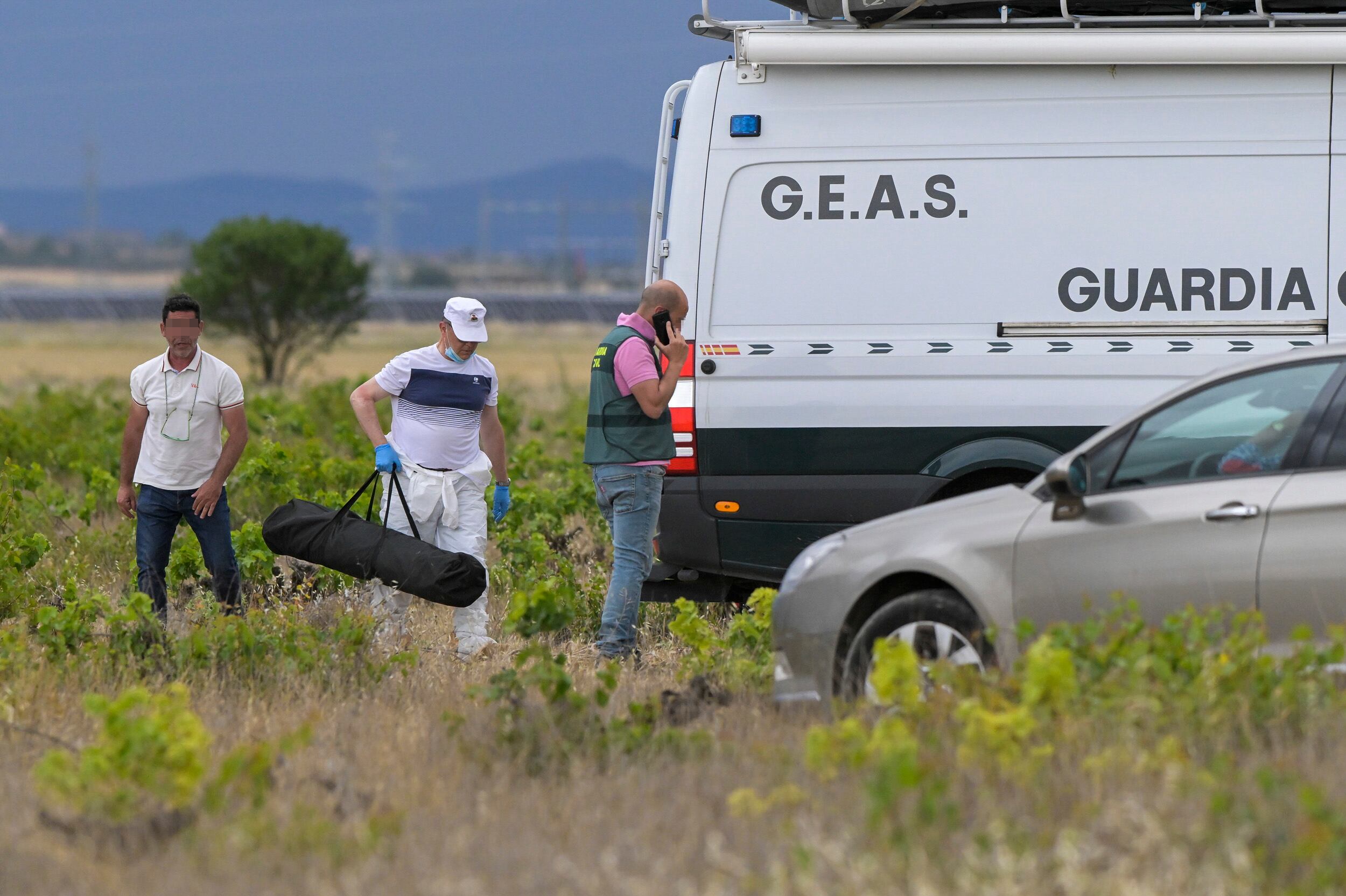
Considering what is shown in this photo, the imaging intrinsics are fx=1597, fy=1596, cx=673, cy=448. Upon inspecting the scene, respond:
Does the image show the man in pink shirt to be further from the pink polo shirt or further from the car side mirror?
the car side mirror

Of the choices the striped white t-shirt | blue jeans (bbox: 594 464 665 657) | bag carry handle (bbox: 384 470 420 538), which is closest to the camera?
blue jeans (bbox: 594 464 665 657)

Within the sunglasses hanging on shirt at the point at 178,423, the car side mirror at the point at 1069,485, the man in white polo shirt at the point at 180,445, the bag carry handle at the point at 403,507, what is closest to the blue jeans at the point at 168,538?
the man in white polo shirt at the point at 180,445

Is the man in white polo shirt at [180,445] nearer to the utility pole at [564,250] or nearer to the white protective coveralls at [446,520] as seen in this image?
the white protective coveralls at [446,520]

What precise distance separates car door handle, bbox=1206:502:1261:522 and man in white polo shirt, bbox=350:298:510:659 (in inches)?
133

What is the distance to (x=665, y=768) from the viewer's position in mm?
4914

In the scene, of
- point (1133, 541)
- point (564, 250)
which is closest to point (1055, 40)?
point (1133, 541)

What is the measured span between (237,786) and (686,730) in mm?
1568

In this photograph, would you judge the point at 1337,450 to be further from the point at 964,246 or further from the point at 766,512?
the point at 766,512

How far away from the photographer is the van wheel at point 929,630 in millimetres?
5328

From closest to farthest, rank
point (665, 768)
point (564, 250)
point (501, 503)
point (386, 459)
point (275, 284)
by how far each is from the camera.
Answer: point (665, 768) → point (386, 459) → point (501, 503) → point (275, 284) → point (564, 250)

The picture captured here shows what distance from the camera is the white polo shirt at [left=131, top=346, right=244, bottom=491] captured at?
7242mm

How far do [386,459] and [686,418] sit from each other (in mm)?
1355

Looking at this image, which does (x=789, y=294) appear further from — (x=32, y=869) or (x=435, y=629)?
(x=32, y=869)

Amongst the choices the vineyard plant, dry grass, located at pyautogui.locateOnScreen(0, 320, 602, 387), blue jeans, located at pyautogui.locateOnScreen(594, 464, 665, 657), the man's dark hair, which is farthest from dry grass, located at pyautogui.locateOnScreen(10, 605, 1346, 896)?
dry grass, located at pyautogui.locateOnScreen(0, 320, 602, 387)
